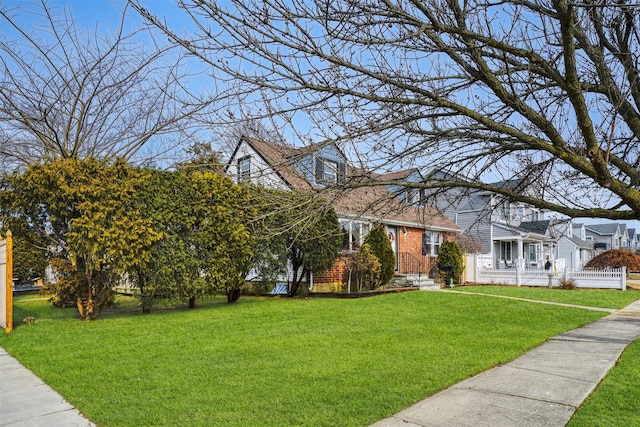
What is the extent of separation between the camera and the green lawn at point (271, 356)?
4.61 meters

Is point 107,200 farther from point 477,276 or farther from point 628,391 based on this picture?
point 477,276

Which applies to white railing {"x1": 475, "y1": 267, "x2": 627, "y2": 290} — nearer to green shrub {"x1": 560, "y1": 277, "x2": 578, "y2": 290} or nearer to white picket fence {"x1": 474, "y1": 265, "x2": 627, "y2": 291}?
white picket fence {"x1": 474, "y1": 265, "x2": 627, "y2": 291}

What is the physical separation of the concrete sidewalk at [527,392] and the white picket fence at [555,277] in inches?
584

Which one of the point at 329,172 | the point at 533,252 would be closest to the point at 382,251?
the point at 329,172

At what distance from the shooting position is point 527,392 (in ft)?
16.6

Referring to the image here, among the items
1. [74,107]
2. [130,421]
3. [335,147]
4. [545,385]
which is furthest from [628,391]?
[74,107]

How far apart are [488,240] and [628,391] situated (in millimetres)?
25111

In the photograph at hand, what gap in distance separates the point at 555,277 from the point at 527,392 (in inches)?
735

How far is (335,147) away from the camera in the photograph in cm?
433

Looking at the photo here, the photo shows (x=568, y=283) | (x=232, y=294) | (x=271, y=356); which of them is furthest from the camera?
(x=568, y=283)

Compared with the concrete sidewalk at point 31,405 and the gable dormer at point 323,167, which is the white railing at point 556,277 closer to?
the gable dormer at point 323,167

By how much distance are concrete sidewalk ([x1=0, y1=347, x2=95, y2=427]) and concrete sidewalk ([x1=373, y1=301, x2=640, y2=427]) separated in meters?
2.92

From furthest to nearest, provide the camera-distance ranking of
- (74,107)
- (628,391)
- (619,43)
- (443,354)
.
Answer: (74,107) → (443,354) → (628,391) → (619,43)

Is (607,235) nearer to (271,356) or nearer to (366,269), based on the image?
(366,269)
